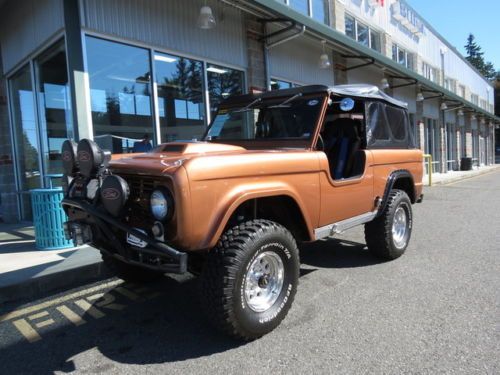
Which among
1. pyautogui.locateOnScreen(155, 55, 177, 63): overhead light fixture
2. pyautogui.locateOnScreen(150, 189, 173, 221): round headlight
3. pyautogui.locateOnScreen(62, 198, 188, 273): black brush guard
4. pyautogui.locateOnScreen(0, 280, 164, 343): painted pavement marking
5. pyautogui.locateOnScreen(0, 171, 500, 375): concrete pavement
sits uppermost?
pyautogui.locateOnScreen(155, 55, 177, 63): overhead light fixture

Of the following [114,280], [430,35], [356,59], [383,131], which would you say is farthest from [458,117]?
[114,280]

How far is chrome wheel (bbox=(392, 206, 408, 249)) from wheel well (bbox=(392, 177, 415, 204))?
0.41 metres

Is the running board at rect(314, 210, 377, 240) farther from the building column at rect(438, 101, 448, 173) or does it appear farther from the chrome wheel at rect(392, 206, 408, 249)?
the building column at rect(438, 101, 448, 173)

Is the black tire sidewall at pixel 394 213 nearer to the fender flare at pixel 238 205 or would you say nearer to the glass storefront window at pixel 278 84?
the fender flare at pixel 238 205

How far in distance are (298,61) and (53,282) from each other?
8.64m

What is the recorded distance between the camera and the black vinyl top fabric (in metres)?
4.61

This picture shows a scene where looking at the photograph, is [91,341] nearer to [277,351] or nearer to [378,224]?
[277,351]

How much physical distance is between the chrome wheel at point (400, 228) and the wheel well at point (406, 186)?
16.3 inches

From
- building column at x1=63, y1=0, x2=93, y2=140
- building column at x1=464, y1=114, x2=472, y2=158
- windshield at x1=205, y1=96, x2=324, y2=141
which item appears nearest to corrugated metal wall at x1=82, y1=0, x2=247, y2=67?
building column at x1=63, y1=0, x2=93, y2=140

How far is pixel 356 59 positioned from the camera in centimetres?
1330

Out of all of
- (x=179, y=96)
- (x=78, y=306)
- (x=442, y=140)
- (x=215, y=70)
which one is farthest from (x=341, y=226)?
(x=442, y=140)

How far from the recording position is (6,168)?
348 inches

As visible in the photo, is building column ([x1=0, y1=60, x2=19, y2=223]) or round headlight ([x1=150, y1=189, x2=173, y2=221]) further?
building column ([x1=0, y1=60, x2=19, y2=223])

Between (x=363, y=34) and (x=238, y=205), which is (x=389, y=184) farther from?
(x=363, y=34)
